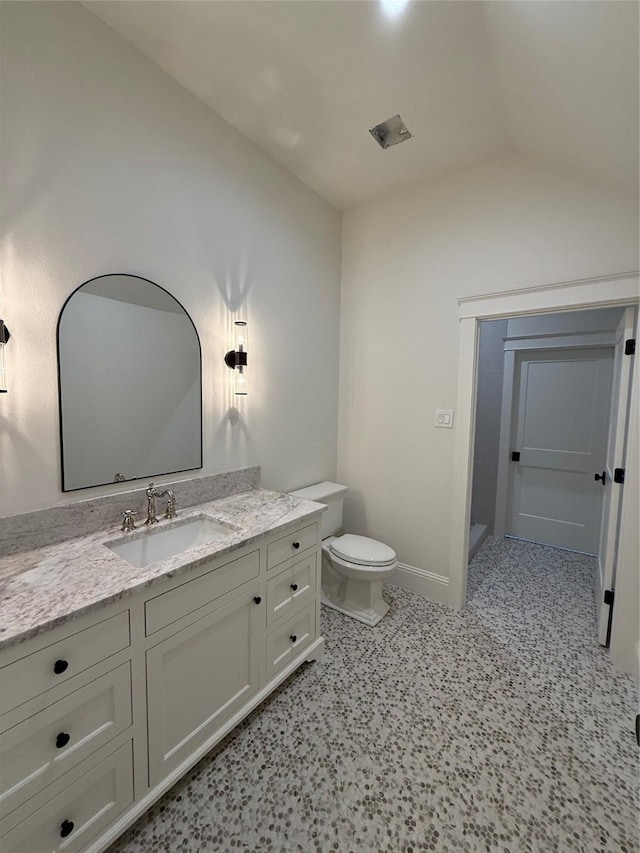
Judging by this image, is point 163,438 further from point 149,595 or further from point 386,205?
point 386,205

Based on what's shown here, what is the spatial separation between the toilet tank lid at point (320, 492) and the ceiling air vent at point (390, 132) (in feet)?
7.21

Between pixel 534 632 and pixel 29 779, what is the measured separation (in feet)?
8.14

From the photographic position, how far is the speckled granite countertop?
93cm

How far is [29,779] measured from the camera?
0.92m

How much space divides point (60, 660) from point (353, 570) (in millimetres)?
1611

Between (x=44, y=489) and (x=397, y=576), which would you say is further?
(x=397, y=576)

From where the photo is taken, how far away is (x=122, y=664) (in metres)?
1.10

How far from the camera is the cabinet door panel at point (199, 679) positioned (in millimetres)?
1210

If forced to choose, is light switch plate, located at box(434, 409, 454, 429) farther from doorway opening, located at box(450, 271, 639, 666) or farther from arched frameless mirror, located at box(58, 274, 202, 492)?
arched frameless mirror, located at box(58, 274, 202, 492)

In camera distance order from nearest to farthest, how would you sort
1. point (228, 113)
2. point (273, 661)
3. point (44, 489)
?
1. point (44, 489)
2. point (273, 661)
3. point (228, 113)

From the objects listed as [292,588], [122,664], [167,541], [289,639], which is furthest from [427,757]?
[167,541]

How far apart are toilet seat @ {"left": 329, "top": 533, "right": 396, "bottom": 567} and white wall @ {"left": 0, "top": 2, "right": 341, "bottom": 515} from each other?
540mm

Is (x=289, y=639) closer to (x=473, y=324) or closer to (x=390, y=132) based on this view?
(x=473, y=324)

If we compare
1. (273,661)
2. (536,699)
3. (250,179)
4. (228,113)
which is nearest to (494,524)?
(536,699)
